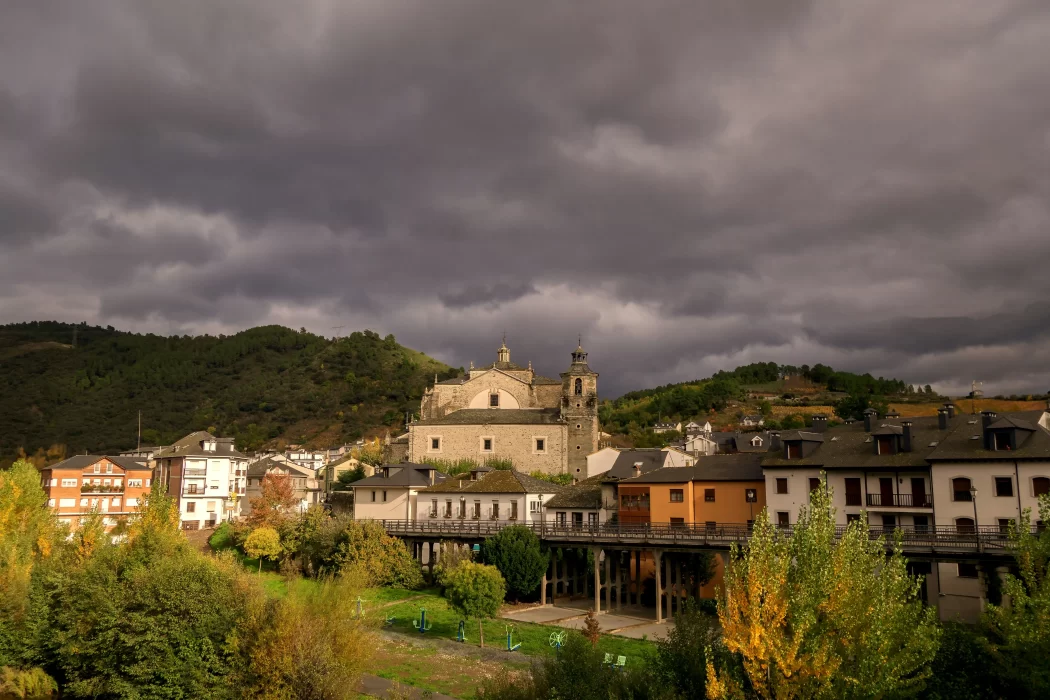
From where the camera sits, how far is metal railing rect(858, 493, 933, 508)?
34.0m

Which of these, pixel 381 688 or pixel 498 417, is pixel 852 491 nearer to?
pixel 381 688

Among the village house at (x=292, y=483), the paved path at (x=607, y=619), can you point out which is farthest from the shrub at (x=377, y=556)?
the village house at (x=292, y=483)

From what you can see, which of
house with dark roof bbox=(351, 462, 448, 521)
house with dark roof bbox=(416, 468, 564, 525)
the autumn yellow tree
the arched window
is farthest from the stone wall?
the autumn yellow tree

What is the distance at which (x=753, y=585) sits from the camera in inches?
582

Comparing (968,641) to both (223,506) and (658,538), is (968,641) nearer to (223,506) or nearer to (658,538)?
(658,538)

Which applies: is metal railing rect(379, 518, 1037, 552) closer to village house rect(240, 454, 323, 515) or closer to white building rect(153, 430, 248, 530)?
white building rect(153, 430, 248, 530)

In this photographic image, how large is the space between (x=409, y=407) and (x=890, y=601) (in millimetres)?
120281

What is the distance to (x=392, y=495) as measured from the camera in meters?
52.4

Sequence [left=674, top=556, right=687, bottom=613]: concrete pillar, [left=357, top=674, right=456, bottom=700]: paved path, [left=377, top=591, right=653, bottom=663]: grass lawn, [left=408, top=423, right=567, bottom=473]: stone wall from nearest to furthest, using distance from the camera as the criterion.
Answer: [left=357, top=674, right=456, bottom=700]: paved path, [left=377, top=591, right=653, bottom=663]: grass lawn, [left=674, top=556, right=687, bottom=613]: concrete pillar, [left=408, top=423, right=567, bottom=473]: stone wall

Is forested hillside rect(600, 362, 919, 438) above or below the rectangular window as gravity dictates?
above

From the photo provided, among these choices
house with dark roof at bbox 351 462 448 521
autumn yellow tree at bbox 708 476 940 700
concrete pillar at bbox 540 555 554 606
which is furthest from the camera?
house with dark roof at bbox 351 462 448 521

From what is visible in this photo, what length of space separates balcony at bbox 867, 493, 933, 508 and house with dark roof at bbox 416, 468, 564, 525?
788 inches

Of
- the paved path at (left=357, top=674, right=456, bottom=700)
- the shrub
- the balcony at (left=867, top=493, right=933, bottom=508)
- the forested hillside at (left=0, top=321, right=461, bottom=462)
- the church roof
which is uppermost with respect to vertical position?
the forested hillside at (left=0, top=321, right=461, bottom=462)

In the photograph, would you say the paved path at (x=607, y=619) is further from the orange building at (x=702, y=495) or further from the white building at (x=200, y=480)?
the white building at (x=200, y=480)
